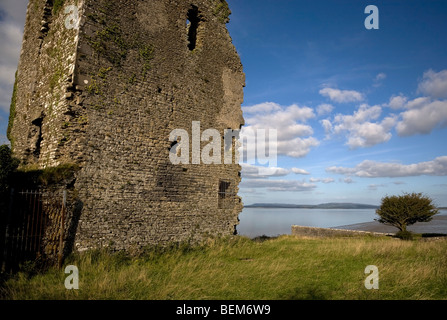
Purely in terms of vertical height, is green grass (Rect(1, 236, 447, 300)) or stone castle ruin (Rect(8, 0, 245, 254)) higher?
stone castle ruin (Rect(8, 0, 245, 254))

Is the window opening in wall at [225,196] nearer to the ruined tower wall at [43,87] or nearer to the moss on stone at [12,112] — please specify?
the ruined tower wall at [43,87]

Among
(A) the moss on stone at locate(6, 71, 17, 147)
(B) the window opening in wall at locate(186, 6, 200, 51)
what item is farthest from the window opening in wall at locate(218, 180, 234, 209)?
(A) the moss on stone at locate(6, 71, 17, 147)

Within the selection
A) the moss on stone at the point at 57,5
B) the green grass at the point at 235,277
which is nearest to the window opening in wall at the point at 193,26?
the moss on stone at the point at 57,5

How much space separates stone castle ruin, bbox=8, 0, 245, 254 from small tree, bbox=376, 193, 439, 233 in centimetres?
1504

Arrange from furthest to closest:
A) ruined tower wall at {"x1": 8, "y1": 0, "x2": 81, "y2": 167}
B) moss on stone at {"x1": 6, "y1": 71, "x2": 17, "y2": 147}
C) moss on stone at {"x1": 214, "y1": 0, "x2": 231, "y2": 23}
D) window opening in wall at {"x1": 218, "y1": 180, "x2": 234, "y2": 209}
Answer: moss on stone at {"x1": 214, "y1": 0, "x2": 231, "y2": 23}, window opening in wall at {"x1": 218, "y1": 180, "x2": 234, "y2": 209}, moss on stone at {"x1": 6, "y1": 71, "x2": 17, "y2": 147}, ruined tower wall at {"x1": 8, "y1": 0, "x2": 81, "y2": 167}

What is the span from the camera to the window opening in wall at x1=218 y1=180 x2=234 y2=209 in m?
12.8

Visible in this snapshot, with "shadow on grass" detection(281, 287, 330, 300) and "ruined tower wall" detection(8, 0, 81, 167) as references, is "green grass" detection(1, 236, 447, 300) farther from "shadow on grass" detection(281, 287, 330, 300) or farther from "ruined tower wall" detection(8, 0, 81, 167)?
"ruined tower wall" detection(8, 0, 81, 167)

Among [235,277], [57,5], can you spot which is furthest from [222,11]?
[235,277]

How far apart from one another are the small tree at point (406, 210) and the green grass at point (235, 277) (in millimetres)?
11429

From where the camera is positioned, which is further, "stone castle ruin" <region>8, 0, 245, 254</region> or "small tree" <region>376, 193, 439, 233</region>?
"small tree" <region>376, 193, 439, 233</region>

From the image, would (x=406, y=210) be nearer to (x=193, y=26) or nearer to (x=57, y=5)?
(x=193, y=26)

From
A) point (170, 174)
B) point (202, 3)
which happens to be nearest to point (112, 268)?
point (170, 174)

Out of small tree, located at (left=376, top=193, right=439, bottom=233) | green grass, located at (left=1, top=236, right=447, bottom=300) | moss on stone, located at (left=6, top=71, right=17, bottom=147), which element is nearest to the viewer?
green grass, located at (left=1, top=236, right=447, bottom=300)
